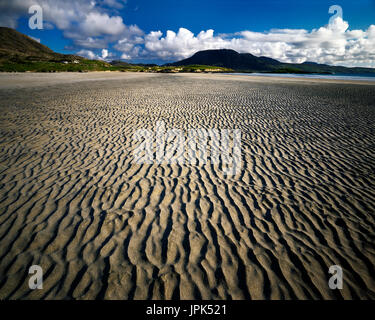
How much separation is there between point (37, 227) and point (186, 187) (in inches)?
133

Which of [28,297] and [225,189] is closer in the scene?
[28,297]

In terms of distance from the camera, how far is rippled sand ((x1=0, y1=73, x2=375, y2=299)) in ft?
9.67

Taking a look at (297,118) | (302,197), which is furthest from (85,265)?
(297,118)

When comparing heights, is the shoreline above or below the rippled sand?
above

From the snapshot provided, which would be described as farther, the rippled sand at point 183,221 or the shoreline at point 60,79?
the shoreline at point 60,79

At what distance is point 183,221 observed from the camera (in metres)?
4.05

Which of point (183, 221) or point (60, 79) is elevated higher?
point (60, 79)

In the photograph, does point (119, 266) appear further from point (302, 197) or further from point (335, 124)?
point (335, 124)

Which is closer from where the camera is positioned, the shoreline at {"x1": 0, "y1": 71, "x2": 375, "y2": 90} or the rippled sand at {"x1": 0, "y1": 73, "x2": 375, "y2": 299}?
the rippled sand at {"x1": 0, "y1": 73, "x2": 375, "y2": 299}

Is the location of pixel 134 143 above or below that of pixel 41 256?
above

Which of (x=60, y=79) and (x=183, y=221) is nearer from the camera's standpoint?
(x=183, y=221)

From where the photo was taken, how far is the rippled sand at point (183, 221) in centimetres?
295

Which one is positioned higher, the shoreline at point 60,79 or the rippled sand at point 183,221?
the shoreline at point 60,79

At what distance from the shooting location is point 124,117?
11078mm
